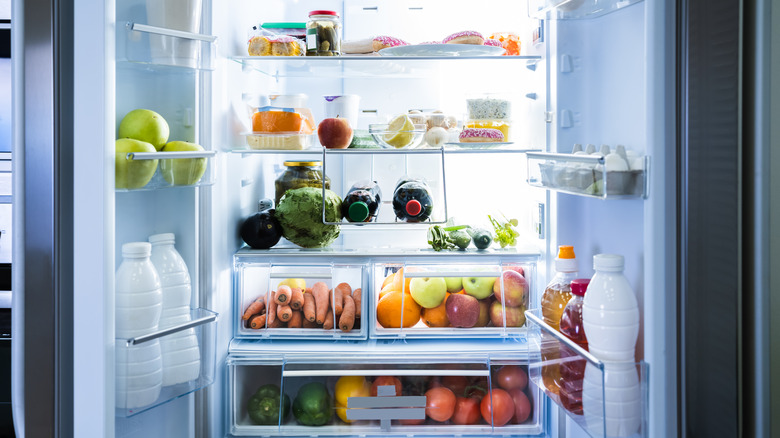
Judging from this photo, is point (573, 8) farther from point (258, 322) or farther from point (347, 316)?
point (258, 322)

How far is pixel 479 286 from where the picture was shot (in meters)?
1.98

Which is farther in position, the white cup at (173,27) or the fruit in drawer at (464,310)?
the fruit in drawer at (464,310)

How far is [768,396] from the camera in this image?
1.07 metres

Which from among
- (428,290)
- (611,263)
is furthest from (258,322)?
(611,263)

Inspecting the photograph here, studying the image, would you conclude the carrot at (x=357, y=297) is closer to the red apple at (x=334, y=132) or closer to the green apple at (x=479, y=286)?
the green apple at (x=479, y=286)

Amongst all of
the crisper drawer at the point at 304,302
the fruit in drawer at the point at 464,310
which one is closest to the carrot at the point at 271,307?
the crisper drawer at the point at 304,302

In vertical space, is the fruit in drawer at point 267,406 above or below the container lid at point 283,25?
below

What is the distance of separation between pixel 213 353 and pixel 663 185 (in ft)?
3.68

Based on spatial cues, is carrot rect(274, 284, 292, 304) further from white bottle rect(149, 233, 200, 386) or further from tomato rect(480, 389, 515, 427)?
tomato rect(480, 389, 515, 427)

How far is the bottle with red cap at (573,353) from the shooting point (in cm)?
140

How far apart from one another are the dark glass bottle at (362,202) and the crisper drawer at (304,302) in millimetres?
152

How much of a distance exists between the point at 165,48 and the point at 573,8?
0.92 metres

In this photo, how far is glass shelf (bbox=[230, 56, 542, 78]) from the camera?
1951 millimetres

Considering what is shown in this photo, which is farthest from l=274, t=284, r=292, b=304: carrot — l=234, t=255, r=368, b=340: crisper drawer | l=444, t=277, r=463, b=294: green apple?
l=444, t=277, r=463, b=294: green apple
